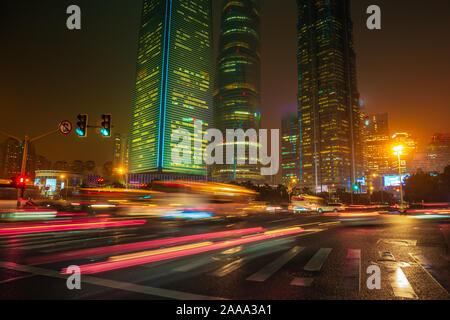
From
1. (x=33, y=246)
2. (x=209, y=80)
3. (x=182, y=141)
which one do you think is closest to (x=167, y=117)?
(x=182, y=141)

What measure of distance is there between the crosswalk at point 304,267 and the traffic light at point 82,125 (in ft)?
21.9

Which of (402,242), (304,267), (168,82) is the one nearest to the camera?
(304,267)

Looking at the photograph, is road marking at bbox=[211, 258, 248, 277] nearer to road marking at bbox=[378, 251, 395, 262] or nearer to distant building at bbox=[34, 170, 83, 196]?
road marking at bbox=[378, 251, 395, 262]

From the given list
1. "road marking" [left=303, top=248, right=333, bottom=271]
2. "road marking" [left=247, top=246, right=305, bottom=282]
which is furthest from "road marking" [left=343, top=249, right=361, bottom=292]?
"road marking" [left=247, top=246, right=305, bottom=282]

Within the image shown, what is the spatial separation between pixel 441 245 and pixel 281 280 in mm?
8653

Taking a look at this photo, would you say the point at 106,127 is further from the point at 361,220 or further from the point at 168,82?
the point at 168,82

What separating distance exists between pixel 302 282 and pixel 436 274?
3.49m

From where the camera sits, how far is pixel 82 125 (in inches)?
594

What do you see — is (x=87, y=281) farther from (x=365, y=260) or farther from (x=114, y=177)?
(x=114, y=177)

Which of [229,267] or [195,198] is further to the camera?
[195,198]

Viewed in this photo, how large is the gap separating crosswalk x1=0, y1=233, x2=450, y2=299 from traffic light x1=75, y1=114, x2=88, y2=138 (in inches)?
263

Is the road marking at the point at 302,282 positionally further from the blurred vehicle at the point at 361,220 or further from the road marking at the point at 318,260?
the blurred vehicle at the point at 361,220

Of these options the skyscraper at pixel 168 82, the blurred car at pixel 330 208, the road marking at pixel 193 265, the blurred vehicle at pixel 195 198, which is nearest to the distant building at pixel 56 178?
the skyscraper at pixel 168 82

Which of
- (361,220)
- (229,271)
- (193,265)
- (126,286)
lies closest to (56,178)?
(361,220)
